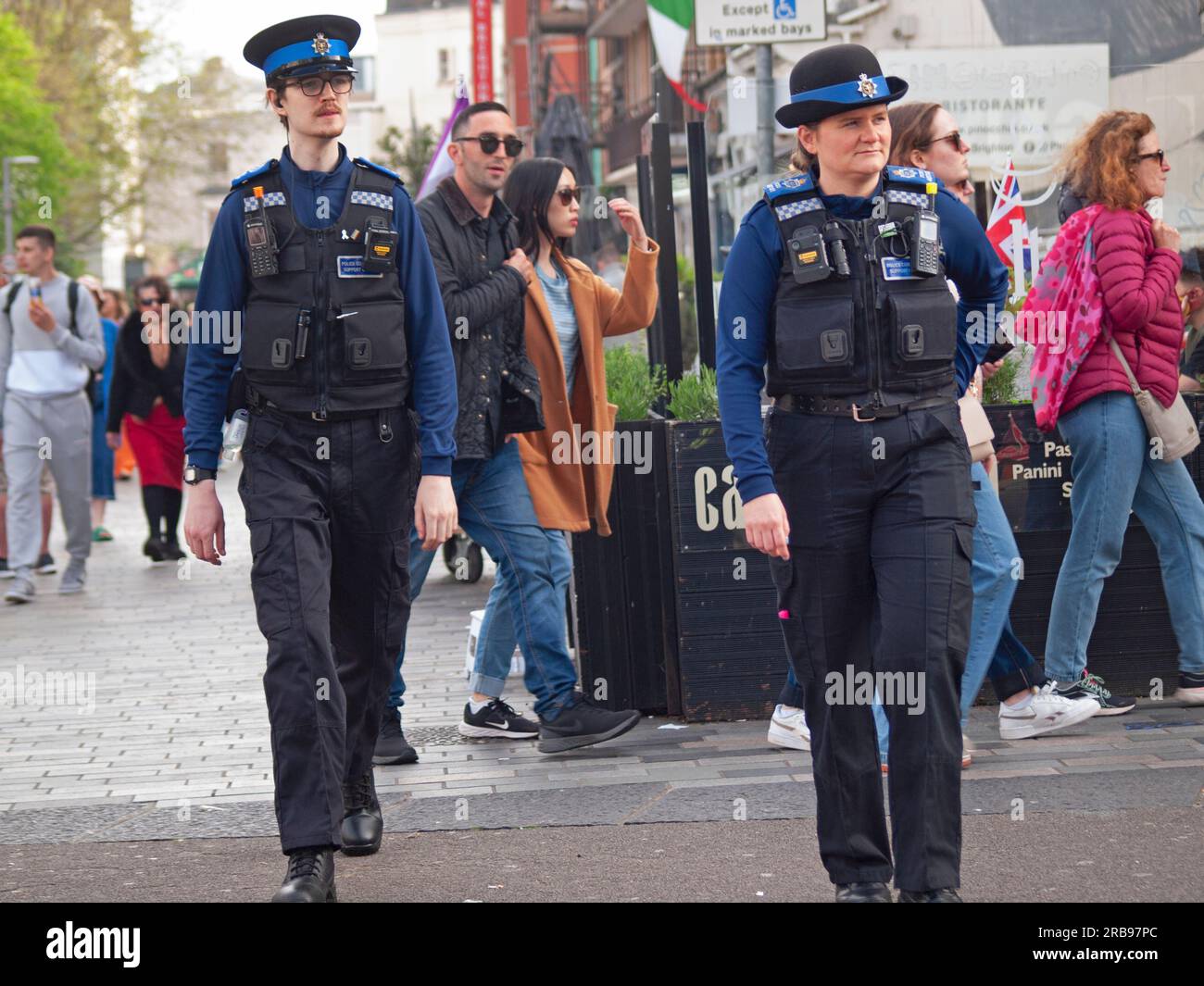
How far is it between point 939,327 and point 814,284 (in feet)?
1.00

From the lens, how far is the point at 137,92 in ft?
157

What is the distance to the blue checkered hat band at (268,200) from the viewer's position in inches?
191

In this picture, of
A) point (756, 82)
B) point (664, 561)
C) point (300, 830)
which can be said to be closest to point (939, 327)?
point (300, 830)

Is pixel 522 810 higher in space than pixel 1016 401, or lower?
lower

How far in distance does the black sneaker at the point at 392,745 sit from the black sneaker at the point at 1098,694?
2.26 meters

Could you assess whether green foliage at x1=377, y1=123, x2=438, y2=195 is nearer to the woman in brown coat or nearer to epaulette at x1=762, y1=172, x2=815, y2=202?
the woman in brown coat

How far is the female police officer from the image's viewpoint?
4.31m

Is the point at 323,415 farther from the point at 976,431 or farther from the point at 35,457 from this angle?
the point at 35,457

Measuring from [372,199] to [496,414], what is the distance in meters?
1.64

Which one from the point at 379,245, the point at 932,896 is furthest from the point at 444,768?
the point at 932,896

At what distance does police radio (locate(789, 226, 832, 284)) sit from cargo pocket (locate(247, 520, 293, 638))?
57.3 inches

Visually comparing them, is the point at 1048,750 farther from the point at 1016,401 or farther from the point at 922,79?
the point at 922,79

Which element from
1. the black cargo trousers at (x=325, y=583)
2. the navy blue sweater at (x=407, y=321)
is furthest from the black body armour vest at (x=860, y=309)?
the black cargo trousers at (x=325, y=583)

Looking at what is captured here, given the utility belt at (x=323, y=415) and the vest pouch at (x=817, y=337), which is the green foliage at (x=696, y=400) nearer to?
the utility belt at (x=323, y=415)
